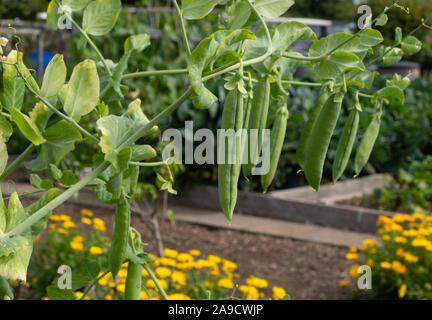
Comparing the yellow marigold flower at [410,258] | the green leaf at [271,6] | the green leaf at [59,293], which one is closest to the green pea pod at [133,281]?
the green leaf at [59,293]

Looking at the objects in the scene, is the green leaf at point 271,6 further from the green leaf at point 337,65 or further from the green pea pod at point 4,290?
the green pea pod at point 4,290

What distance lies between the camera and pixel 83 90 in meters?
1.04

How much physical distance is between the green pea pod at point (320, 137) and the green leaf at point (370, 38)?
0.38 ft

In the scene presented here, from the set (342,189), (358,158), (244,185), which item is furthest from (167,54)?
(358,158)

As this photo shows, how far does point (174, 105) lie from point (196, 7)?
21 centimetres

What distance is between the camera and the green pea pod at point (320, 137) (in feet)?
3.52

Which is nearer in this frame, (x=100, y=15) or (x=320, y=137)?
(x=320, y=137)

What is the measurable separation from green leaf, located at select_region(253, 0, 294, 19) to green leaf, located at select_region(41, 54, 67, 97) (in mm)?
336

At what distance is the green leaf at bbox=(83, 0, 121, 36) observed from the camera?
120 centimetres

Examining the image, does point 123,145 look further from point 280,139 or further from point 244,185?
→ point 244,185

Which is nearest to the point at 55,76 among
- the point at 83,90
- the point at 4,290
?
the point at 83,90

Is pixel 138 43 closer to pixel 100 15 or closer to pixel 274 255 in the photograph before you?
pixel 100 15

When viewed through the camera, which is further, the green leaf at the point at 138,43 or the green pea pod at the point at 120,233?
the green leaf at the point at 138,43

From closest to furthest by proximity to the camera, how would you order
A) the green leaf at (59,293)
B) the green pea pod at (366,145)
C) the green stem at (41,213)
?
the green stem at (41,213) → the green pea pod at (366,145) → the green leaf at (59,293)
